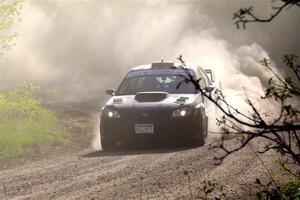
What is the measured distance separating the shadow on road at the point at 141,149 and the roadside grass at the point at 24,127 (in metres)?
1.57

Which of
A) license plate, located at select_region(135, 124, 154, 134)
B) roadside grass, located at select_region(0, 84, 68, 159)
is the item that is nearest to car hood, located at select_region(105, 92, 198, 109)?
license plate, located at select_region(135, 124, 154, 134)

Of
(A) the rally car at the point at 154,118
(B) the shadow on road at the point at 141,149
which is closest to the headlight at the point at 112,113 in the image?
(A) the rally car at the point at 154,118

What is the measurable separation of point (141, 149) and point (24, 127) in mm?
3555

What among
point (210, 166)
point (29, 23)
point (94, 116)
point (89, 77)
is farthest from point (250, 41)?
point (210, 166)

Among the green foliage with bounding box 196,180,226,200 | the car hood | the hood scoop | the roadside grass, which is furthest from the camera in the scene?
the roadside grass

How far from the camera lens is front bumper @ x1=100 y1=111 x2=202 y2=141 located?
12.7 m

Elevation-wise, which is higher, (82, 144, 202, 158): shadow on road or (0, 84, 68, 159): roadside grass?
(0, 84, 68, 159): roadside grass

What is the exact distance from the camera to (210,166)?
1030cm

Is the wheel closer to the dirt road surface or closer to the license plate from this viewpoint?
the dirt road surface

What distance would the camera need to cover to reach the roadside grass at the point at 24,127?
13.4m

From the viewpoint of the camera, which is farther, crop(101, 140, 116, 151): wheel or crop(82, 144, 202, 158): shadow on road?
crop(101, 140, 116, 151): wheel

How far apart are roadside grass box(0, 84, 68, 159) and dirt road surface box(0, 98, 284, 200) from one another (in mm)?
864

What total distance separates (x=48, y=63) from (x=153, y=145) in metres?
24.9

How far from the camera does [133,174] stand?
9984 mm
